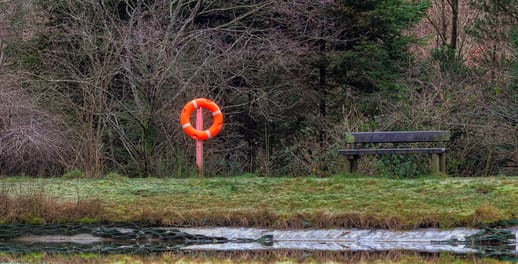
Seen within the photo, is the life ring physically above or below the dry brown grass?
Answer: above

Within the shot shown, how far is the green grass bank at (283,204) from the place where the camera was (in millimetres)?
11375

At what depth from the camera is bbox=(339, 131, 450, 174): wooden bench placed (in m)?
16.8

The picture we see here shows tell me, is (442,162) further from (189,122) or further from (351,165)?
(189,122)

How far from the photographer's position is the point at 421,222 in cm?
1115

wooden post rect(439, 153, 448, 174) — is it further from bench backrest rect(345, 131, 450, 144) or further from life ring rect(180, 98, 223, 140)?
life ring rect(180, 98, 223, 140)

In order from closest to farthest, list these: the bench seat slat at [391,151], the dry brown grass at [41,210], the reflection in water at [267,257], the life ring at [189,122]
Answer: the reflection in water at [267,257] < the dry brown grass at [41,210] < the bench seat slat at [391,151] < the life ring at [189,122]

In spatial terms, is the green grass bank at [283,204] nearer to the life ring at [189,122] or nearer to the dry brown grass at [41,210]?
the dry brown grass at [41,210]

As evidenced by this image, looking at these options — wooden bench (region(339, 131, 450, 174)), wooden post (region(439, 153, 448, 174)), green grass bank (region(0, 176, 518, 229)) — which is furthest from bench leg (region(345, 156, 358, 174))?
green grass bank (region(0, 176, 518, 229))

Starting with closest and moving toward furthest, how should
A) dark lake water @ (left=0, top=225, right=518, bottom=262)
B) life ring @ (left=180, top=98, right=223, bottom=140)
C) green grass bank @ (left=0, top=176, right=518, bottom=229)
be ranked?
1. dark lake water @ (left=0, top=225, right=518, bottom=262)
2. green grass bank @ (left=0, top=176, right=518, bottom=229)
3. life ring @ (left=180, top=98, right=223, bottom=140)

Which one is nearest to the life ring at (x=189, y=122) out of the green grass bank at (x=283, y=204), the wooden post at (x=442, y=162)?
the green grass bank at (x=283, y=204)

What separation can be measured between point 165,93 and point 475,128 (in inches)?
268

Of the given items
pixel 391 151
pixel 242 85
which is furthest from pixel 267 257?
pixel 242 85

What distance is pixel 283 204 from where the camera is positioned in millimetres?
12531

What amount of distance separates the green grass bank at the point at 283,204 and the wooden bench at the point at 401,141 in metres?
1.94
